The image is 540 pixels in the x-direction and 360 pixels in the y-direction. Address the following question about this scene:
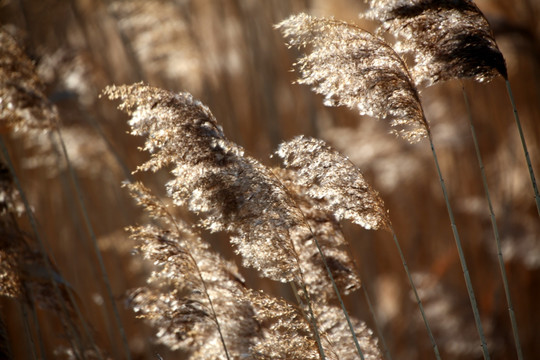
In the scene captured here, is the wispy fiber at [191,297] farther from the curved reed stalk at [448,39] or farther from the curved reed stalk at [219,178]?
the curved reed stalk at [448,39]

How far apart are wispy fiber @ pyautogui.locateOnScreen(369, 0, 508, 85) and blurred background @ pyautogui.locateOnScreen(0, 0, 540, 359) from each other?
197 centimetres

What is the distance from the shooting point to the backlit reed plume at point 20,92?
7.32 feet

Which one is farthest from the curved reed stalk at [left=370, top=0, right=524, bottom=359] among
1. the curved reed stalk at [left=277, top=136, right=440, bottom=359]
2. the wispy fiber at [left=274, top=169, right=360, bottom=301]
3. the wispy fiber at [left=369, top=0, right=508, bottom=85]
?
the wispy fiber at [left=274, top=169, right=360, bottom=301]

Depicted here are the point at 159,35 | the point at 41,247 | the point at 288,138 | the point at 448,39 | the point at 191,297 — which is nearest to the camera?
the point at 448,39

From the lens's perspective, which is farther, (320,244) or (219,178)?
(320,244)

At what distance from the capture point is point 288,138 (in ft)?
14.2

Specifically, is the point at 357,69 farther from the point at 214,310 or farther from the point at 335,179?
the point at 214,310

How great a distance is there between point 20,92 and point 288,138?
242 cm

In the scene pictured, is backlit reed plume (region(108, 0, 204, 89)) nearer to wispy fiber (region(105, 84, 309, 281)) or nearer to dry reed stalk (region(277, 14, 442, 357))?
wispy fiber (region(105, 84, 309, 281))

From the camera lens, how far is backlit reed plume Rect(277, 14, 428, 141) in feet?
5.41

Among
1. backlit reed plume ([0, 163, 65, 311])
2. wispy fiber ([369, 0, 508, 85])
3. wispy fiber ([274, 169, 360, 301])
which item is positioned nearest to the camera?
wispy fiber ([369, 0, 508, 85])

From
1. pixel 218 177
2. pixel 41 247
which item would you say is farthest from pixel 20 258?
pixel 218 177

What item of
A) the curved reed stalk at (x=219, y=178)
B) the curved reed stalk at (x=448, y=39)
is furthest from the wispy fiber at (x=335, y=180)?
the curved reed stalk at (x=448, y=39)

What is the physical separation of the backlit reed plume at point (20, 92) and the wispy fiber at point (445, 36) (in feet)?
5.29
